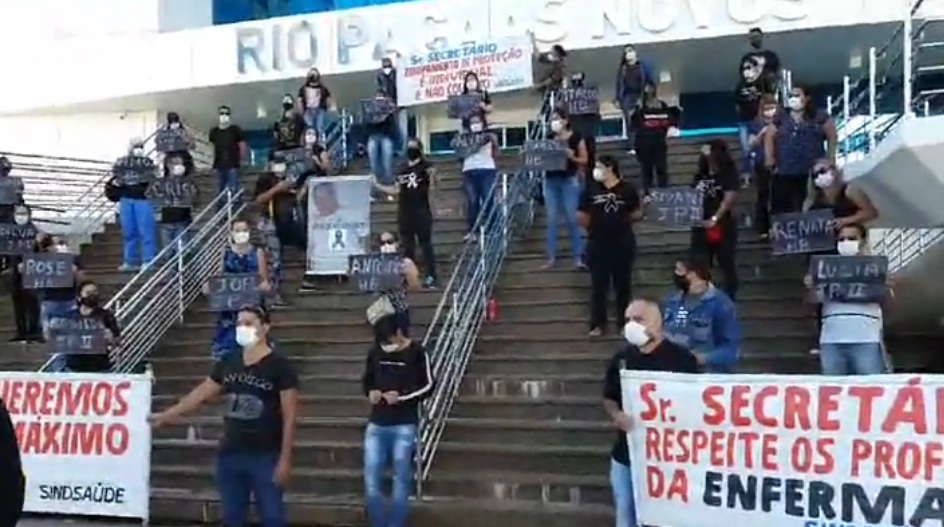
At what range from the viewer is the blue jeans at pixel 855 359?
9430mm

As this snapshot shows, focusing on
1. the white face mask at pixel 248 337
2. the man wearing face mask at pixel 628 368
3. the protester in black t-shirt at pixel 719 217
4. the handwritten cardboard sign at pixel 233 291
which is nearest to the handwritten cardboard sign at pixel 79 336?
the handwritten cardboard sign at pixel 233 291

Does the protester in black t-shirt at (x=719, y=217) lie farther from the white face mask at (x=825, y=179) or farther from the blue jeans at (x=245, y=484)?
the blue jeans at (x=245, y=484)

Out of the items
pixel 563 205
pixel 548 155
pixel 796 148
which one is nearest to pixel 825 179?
pixel 796 148

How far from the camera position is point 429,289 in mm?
13289

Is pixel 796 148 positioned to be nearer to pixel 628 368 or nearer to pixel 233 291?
pixel 628 368

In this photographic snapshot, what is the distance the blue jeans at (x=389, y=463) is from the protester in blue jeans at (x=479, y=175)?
546cm

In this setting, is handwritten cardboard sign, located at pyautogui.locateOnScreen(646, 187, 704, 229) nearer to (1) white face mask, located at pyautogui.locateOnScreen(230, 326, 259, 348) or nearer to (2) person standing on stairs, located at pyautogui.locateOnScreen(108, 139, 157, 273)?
(1) white face mask, located at pyautogui.locateOnScreen(230, 326, 259, 348)

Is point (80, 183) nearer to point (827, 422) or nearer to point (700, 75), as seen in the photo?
point (700, 75)

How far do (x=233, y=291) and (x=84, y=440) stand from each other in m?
2.04

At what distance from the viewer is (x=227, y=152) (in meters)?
17.0

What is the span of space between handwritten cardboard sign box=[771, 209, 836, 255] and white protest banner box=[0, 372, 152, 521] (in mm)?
5066

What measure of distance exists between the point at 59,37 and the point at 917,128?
20.3 metres

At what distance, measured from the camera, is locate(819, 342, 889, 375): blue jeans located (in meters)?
9.43

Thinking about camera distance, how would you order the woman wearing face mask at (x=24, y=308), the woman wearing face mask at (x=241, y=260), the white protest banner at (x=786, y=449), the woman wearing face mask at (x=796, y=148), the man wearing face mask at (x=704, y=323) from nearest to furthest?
the white protest banner at (x=786, y=449) → the man wearing face mask at (x=704, y=323) → the woman wearing face mask at (x=796, y=148) → the woman wearing face mask at (x=241, y=260) → the woman wearing face mask at (x=24, y=308)
